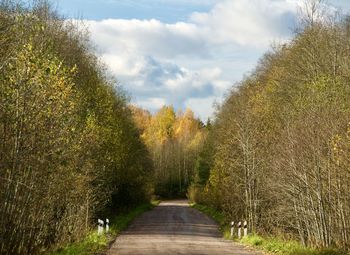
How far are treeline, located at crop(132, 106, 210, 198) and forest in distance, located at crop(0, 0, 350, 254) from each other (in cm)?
6034

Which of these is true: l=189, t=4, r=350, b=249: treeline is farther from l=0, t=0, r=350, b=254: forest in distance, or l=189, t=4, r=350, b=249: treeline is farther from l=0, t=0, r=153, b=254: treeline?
l=0, t=0, r=153, b=254: treeline

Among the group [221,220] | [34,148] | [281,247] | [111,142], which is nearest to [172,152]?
[221,220]

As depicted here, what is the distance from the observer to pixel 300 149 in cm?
2067

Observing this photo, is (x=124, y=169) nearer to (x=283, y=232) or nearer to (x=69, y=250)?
(x=283, y=232)

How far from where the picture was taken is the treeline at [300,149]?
19859 mm

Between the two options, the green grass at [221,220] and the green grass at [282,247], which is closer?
the green grass at [282,247]

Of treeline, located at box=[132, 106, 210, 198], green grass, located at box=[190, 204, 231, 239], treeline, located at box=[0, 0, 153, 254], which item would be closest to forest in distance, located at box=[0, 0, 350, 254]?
treeline, located at box=[0, 0, 153, 254]

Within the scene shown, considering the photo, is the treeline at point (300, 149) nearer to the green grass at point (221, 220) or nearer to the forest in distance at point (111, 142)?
the forest in distance at point (111, 142)

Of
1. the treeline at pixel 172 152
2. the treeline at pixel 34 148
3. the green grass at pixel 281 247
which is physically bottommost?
the green grass at pixel 281 247

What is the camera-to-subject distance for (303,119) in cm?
2222

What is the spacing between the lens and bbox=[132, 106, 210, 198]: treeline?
107438 mm

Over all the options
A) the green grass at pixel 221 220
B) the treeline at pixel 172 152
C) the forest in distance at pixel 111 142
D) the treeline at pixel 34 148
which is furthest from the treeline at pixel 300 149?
the treeline at pixel 172 152

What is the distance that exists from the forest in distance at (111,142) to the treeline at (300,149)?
6cm

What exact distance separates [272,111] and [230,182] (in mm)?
5024
